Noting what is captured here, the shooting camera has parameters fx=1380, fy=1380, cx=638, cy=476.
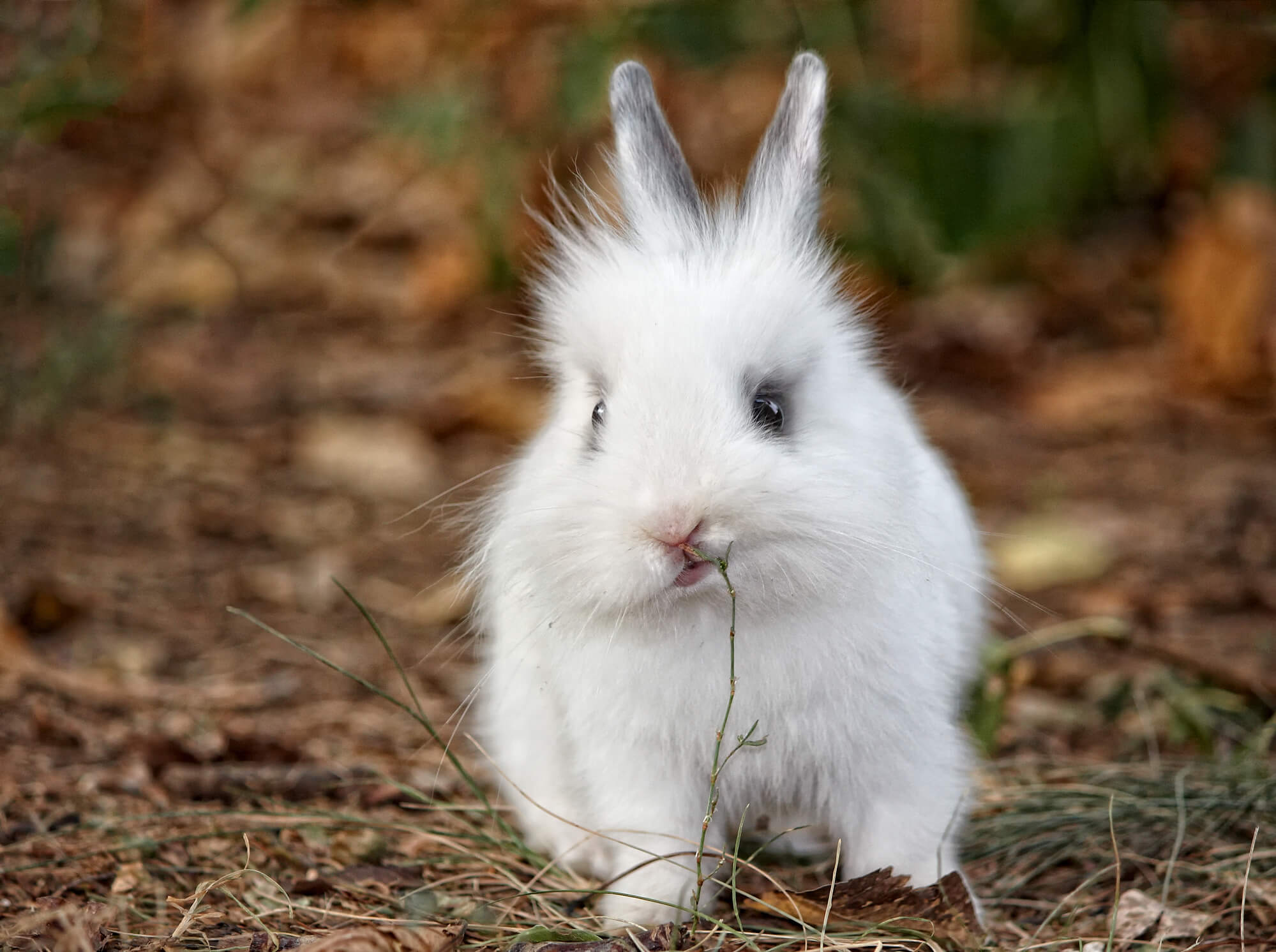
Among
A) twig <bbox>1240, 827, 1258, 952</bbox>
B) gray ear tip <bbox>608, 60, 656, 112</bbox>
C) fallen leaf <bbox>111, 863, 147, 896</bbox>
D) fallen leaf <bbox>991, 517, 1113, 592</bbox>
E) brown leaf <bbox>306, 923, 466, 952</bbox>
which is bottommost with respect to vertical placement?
fallen leaf <bbox>991, 517, 1113, 592</bbox>

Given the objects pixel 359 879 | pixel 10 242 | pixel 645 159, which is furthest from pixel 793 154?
pixel 10 242

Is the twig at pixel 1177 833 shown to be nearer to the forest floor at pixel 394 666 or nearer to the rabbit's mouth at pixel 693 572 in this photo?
the forest floor at pixel 394 666

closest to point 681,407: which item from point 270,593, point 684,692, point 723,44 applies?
point 684,692

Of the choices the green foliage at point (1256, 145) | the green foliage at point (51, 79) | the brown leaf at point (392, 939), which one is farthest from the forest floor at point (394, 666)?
the green foliage at point (51, 79)

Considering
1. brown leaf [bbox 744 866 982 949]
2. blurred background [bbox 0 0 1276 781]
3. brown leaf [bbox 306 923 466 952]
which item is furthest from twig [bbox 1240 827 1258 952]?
brown leaf [bbox 306 923 466 952]

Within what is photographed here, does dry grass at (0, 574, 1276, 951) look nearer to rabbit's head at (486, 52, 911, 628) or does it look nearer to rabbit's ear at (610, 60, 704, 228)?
rabbit's head at (486, 52, 911, 628)

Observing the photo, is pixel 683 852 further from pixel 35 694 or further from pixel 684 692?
pixel 35 694

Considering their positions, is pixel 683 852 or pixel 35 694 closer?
pixel 683 852

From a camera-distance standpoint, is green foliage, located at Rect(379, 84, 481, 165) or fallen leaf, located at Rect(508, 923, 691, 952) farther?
green foliage, located at Rect(379, 84, 481, 165)

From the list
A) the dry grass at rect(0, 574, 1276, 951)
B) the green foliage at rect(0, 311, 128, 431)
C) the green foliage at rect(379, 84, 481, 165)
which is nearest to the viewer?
the dry grass at rect(0, 574, 1276, 951)
